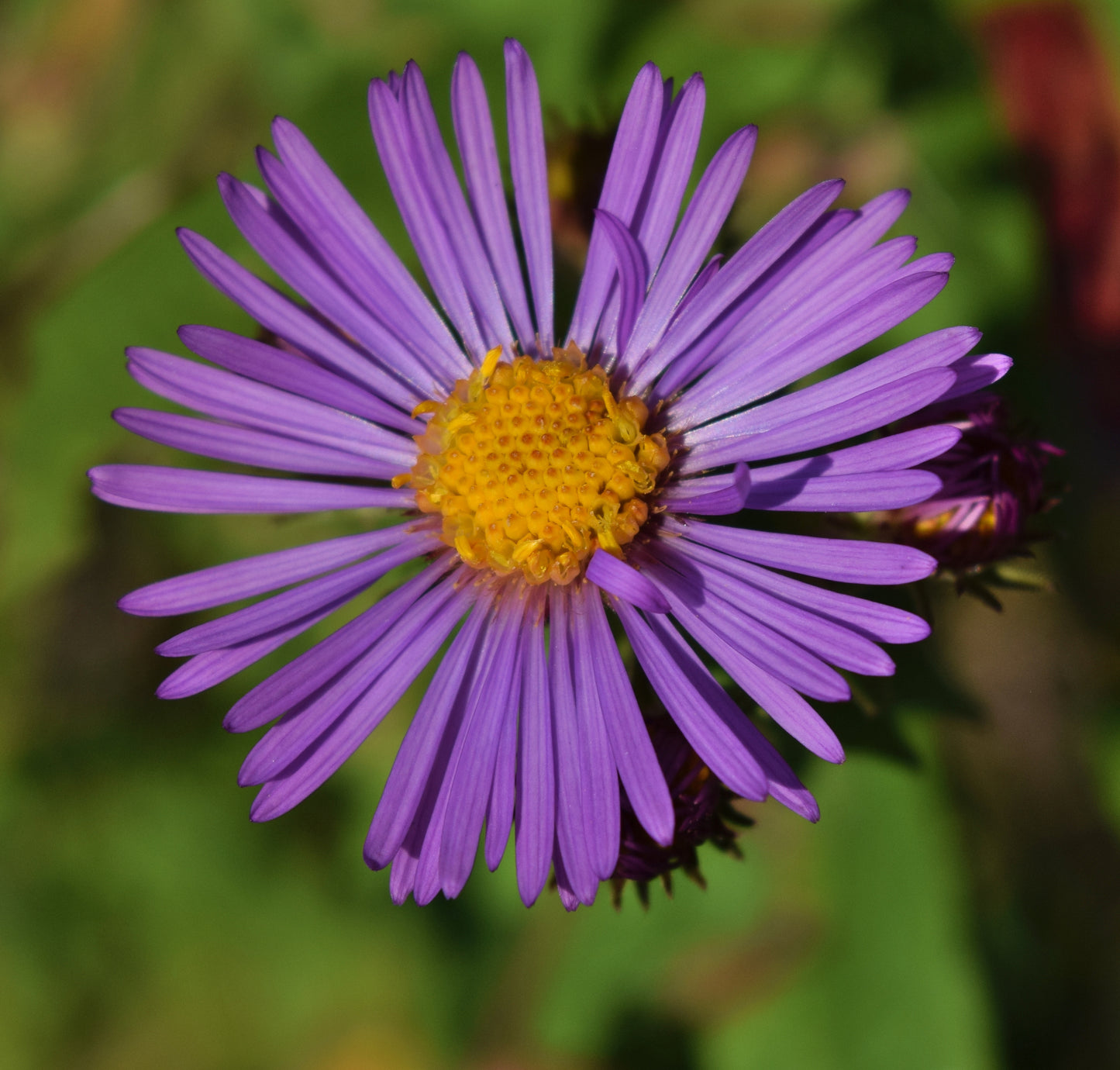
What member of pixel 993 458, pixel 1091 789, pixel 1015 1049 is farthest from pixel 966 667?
pixel 993 458

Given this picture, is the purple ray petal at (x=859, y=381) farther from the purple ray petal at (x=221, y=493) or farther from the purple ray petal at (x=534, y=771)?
the purple ray petal at (x=221, y=493)

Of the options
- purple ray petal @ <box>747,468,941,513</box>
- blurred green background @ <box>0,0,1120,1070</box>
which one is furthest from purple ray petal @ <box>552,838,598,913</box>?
blurred green background @ <box>0,0,1120,1070</box>

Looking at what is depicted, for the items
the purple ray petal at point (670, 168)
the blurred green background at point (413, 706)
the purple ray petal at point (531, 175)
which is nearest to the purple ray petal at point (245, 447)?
the purple ray petal at point (531, 175)

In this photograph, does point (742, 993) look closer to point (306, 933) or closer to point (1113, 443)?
point (306, 933)

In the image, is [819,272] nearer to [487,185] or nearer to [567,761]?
[487,185]

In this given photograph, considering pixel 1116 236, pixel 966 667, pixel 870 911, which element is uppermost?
pixel 1116 236

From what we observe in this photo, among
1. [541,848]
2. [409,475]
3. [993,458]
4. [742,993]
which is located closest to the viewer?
[541,848]

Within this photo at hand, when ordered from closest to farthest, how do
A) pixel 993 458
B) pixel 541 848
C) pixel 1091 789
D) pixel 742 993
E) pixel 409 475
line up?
1. pixel 541 848
2. pixel 993 458
3. pixel 409 475
4. pixel 742 993
5. pixel 1091 789

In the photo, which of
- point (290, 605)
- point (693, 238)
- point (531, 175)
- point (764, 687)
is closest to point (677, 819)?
point (764, 687)
